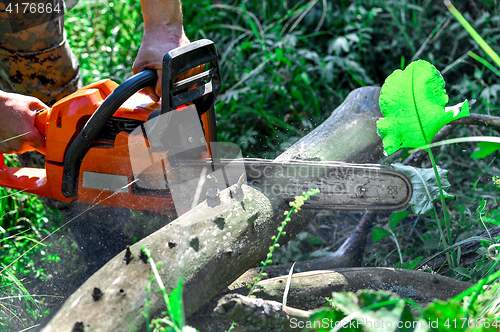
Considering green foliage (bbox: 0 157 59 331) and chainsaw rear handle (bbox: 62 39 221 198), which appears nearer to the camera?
chainsaw rear handle (bbox: 62 39 221 198)

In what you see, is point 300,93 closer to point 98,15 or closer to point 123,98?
point 123,98

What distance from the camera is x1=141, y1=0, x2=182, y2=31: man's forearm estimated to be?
194 centimetres

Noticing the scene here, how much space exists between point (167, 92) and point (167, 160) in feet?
1.08

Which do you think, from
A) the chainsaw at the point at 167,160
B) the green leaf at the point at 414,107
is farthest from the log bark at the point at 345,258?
the green leaf at the point at 414,107

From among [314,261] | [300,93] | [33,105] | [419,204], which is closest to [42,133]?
[33,105]

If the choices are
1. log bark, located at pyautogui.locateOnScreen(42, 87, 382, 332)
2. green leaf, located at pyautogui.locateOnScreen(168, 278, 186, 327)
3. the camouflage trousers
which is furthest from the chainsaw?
green leaf, located at pyautogui.locateOnScreen(168, 278, 186, 327)

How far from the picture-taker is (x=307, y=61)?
387cm

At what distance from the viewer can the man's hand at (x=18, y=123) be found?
1928mm

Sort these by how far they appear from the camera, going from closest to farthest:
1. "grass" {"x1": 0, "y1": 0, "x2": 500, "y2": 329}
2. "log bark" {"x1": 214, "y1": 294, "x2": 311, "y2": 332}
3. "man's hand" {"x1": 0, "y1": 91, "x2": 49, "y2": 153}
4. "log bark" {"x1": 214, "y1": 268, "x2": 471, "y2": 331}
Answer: "log bark" {"x1": 214, "y1": 294, "x2": 311, "y2": 332} → "log bark" {"x1": 214, "y1": 268, "x2": 471, "y2": 331} → "man's hand" {"x1": 0, "y1": 91, "x2": 49, "y2": 153} → "grass" {"x1": 0, "y1": 0, "x2": 500, "y2": 329}

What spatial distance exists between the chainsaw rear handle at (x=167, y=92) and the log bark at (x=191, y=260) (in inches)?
19.9

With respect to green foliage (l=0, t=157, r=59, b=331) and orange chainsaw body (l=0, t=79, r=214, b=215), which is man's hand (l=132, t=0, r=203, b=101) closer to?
orange chainsaw body (l=0, t=79, r=214, b=215)

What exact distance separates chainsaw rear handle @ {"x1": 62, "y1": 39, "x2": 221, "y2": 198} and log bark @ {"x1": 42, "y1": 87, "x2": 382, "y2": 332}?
0.50m

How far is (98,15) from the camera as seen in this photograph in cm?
457

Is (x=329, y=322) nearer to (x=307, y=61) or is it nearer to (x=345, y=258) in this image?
(x=345, y=258)
